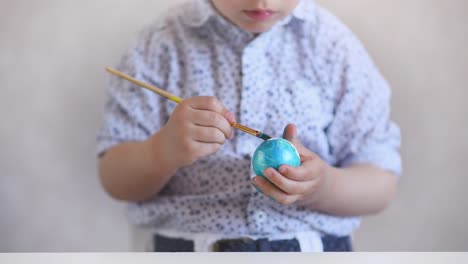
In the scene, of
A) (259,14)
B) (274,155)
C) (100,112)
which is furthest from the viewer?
(100,112)

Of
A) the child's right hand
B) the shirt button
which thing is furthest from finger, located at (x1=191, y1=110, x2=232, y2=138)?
the shirt button

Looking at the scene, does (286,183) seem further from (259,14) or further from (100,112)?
(100,112)

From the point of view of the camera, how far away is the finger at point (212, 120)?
0.57 m

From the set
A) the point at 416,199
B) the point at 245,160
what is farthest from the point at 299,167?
the point at 416,199

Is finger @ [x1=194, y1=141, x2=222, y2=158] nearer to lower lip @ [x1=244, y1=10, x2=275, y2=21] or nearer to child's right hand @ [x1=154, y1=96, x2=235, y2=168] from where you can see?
child's right hand @ [x1=154, y1=96, x2=235, y2=168]

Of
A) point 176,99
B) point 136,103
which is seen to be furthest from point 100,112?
point 176,99

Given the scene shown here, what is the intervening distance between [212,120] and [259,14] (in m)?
0.12

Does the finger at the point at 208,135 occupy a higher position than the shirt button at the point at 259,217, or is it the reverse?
the finger at the point at 208,135

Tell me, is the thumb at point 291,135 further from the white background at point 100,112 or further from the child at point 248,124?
the white background at point 100,112

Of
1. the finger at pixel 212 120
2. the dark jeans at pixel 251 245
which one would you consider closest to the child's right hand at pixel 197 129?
the finger at pixel 212 120

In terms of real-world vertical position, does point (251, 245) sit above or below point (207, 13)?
below

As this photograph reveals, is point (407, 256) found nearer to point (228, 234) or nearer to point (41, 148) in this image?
point (228, 234)

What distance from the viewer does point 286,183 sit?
54cm

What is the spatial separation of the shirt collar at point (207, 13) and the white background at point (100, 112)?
1.5 inches
